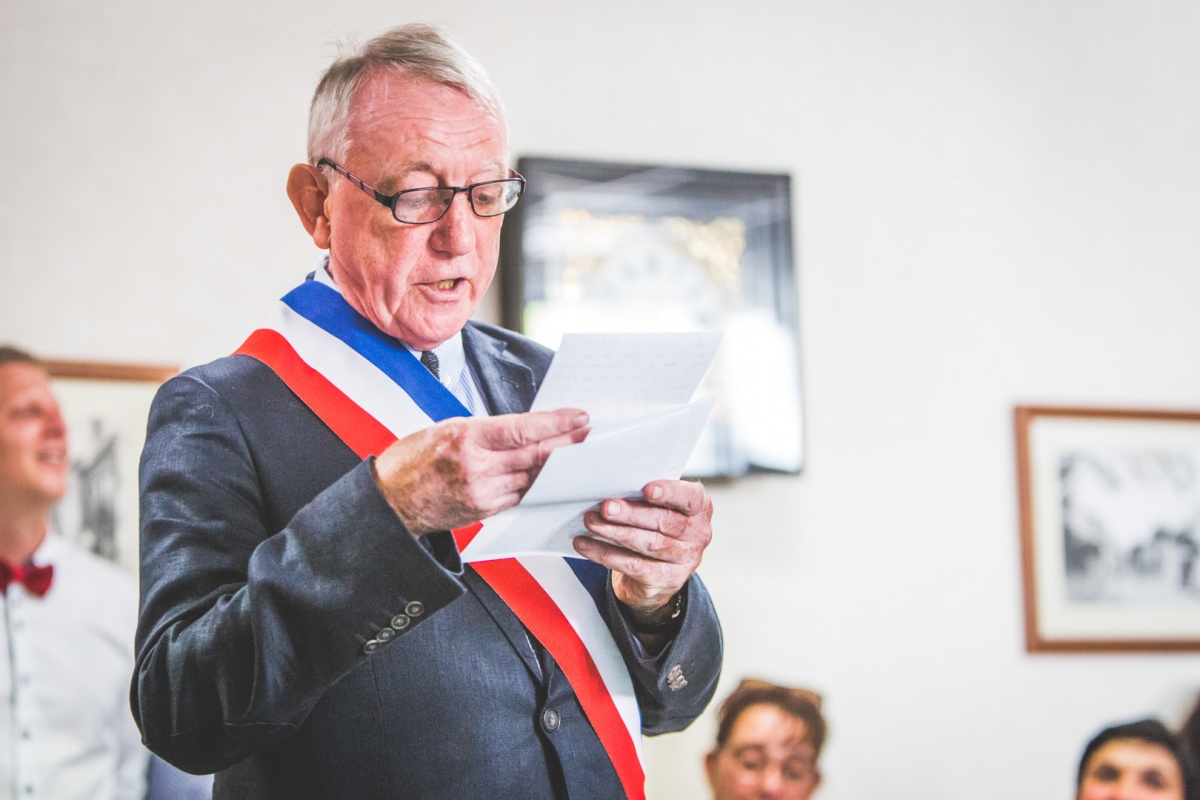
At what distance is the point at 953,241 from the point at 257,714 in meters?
2.30

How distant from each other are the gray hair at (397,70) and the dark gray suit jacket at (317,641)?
0.23 m

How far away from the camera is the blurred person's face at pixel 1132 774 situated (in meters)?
2.29

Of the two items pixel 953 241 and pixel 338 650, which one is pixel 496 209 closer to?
pixel 338 650

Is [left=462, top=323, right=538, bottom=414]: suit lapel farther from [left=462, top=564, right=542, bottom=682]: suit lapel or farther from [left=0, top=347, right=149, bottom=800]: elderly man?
[left=0, top=347, right=149, bottom=800]: elderly man

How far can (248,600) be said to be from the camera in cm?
80

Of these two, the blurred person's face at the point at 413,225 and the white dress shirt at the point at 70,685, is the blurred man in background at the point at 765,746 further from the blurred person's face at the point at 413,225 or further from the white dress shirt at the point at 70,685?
the blurred person's face at the point at 413,225

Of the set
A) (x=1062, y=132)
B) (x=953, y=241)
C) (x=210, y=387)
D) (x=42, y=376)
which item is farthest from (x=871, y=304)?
(x=210, y=387)

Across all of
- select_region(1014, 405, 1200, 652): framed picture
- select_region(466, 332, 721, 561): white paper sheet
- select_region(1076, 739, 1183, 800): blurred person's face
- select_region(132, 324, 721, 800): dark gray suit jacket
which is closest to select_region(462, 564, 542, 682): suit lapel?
select_region(132, 324, 721, 800): dark gray suit jacket

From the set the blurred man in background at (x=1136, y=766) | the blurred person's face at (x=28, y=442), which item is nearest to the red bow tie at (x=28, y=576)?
the blurred person's face at (x=28, y=442)

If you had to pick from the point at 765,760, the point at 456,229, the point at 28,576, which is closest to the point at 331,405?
the point at 456,229

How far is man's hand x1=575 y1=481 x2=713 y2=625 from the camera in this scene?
2.87ft

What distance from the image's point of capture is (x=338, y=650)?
792mm

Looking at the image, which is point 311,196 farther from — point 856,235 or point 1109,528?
point 1109,528

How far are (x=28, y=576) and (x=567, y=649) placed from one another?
146 centimetres
